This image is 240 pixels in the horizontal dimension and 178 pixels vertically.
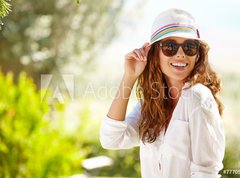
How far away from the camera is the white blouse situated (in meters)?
1.41

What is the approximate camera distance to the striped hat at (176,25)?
5.10 feet

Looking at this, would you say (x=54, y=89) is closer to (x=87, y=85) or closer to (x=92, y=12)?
(x=87, y=85)

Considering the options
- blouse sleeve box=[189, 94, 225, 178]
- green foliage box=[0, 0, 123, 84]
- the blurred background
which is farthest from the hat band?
green foliage box=[0, 0, 123, 84]

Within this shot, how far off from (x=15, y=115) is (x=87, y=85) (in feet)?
9.25

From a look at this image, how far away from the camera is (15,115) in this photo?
15.4 ft

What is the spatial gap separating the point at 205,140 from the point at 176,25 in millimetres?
399

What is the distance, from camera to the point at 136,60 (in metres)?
1.69

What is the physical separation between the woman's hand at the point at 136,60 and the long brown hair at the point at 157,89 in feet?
0.16

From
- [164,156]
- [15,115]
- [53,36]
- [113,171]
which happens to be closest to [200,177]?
[164,156]

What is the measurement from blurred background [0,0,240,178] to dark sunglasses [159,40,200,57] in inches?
147

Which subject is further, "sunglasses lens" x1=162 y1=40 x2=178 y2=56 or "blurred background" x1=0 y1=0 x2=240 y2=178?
"blurred background" x1=0 y1=0 x2=240 y2=178

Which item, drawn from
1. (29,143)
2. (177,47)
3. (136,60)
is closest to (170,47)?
(177,47)

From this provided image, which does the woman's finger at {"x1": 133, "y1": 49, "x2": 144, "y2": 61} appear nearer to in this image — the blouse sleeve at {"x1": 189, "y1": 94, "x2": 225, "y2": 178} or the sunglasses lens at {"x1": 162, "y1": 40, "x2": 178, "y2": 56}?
the sunglasses lens at {"x1": 162, "y1": 40, "x2": 178, "y2": 56}

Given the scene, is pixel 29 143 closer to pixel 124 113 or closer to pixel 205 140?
pixel 124 113
